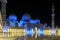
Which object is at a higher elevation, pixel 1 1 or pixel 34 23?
pixel 1 1

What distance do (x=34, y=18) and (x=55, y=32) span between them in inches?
60.9

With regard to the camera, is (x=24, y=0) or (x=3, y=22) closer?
(x=3, y=22)

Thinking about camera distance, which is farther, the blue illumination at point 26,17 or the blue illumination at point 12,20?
the blue illumination at point 26,17

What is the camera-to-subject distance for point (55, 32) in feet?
42.7

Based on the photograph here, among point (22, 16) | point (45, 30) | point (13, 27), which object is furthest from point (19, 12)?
point (45, 30)

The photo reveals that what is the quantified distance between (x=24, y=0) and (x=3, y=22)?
2.06m

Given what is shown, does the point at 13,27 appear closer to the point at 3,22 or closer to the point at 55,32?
the point at 3,22

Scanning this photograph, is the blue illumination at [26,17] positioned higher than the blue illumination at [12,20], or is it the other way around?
the blue illumination at [26,17]

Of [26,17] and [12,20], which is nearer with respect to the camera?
[12,20]

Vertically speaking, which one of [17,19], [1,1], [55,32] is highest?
[1,1]

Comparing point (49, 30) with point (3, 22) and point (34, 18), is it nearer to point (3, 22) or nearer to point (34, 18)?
point (34, 18)

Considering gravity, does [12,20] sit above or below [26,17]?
below

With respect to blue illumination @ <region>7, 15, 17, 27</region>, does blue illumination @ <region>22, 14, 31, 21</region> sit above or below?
above

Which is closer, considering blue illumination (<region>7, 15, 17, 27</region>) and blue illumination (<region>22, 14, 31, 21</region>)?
blue illumination (<region>7, 15, 17, 27</region>)
